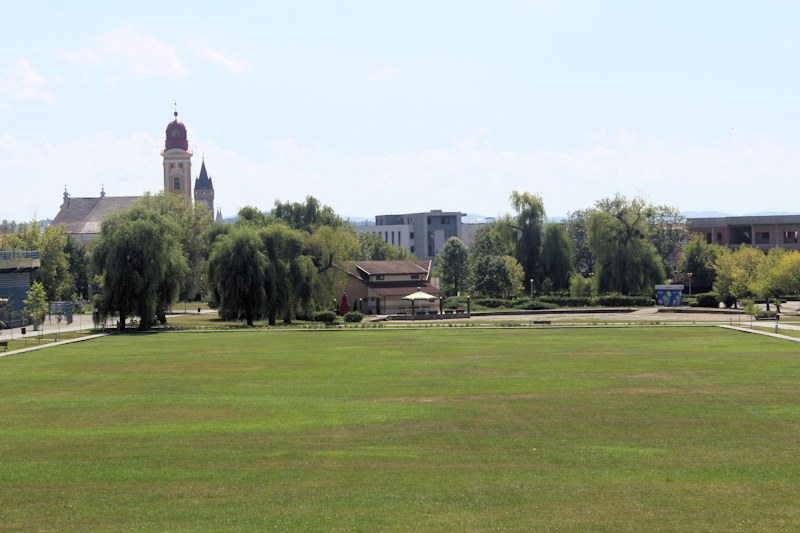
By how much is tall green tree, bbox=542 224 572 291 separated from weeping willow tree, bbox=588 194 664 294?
17.3 ft

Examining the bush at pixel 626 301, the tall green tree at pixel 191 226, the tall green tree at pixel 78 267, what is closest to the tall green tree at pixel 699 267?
the bush at pixel 626 301

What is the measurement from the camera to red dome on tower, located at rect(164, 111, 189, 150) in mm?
168250

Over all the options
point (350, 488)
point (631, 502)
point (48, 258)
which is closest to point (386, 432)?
point (350, 488)

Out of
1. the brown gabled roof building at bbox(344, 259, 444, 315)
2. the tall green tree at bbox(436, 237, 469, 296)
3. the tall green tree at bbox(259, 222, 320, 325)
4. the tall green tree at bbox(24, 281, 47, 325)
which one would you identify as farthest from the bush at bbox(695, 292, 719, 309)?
the tall green tree at bbox(24, 281, 47, 325)

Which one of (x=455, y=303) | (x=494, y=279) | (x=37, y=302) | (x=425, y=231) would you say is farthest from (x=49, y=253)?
(x=425, y=231)

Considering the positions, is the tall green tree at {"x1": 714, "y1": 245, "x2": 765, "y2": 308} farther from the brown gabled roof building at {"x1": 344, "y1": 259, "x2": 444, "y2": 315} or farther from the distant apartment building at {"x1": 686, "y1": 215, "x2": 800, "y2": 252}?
the distant apartment building at {"x1": 686, "y1": 215, "x2": 800, "y2": 252}

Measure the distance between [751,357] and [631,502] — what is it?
24451 millimetres

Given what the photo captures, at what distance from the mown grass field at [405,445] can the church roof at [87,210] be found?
12118cm

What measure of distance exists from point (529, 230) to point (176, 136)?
325ft

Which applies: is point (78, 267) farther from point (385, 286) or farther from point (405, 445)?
point (405, 445)

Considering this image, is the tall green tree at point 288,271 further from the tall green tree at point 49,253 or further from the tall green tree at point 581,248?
the tall green tree at point 581,248

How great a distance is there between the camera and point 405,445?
1845 cm

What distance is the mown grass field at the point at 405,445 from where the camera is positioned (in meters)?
13.4

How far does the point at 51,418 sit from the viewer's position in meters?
22.0
